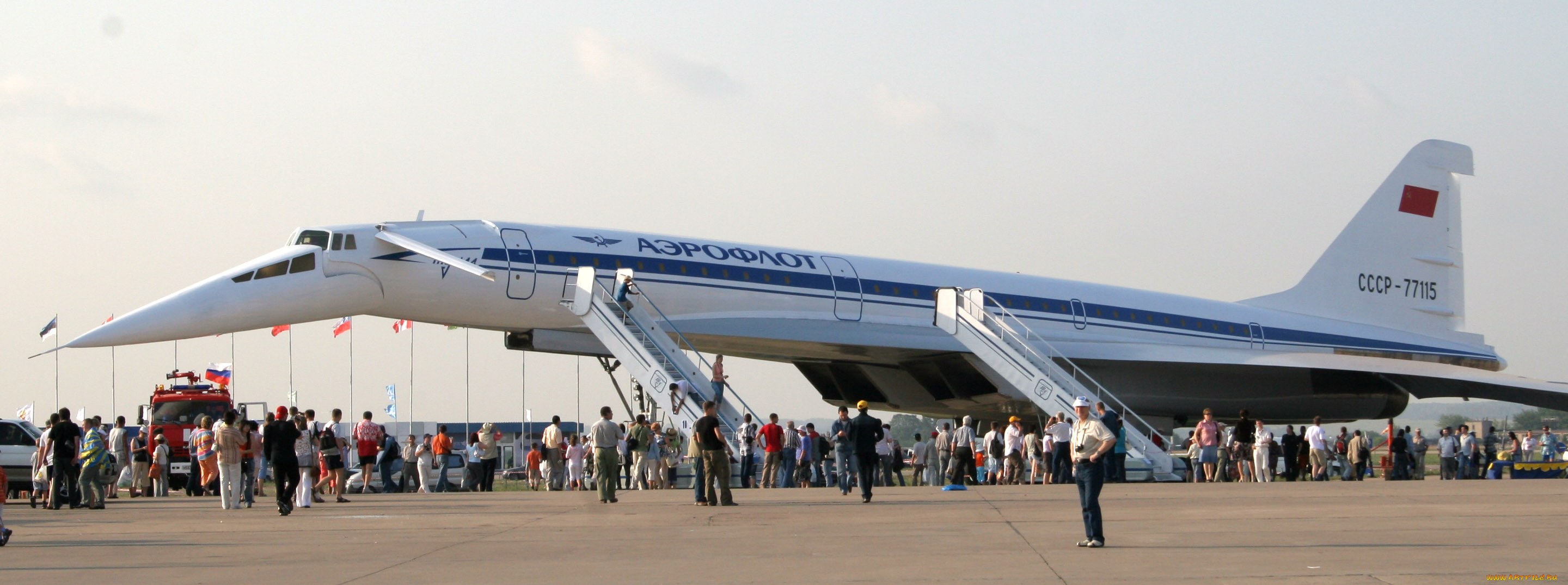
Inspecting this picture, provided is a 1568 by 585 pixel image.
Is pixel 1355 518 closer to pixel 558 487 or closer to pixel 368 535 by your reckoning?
pixel 368 535

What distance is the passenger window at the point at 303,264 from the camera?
18.2 metres

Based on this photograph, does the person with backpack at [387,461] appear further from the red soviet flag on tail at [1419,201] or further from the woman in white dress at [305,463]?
the red soviet flag on tail at [1419,201]

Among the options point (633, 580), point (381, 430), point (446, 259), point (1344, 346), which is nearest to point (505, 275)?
point (446, 259)

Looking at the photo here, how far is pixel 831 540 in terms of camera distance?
9211mm

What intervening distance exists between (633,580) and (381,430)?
1171cm

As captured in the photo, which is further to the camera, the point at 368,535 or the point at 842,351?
the point at 842,351

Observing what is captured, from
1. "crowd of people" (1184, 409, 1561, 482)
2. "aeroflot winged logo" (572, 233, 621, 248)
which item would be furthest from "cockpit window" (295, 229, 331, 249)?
"crowd of people" (1184, 409, 1561, 482)

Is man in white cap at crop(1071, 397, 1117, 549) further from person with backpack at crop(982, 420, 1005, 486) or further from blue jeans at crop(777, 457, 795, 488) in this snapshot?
person with backpack at crop(982, 420, 1005, 486)

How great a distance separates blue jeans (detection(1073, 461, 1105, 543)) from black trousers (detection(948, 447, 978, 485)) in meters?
9.31

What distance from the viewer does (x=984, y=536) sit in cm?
934

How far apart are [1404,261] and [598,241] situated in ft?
58.4

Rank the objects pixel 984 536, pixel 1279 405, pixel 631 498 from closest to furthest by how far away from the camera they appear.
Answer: pixel 984 536 → pixel 631 498 → pixel 1279 405

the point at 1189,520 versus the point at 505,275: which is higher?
the point at 505,275

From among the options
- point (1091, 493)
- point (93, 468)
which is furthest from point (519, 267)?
point (1091, 493)
